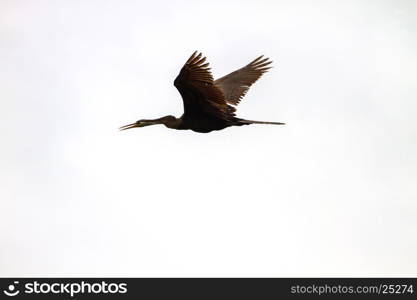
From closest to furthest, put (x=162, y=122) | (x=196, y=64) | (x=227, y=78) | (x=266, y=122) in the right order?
(x=196, y=64) → (x=266, y=122) → (x=162, y=122) → (x=227, y=78)

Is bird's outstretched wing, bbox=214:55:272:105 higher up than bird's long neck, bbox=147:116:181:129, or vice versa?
bird's outstretched wing, bbox=214:55:272:105

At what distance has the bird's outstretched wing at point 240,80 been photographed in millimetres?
24234

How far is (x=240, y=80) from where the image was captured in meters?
25.1

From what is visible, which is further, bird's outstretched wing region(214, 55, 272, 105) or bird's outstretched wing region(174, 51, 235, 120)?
bird's outstretched wing region(214, 55, 272, 105)

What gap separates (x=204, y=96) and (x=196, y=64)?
1.34 m

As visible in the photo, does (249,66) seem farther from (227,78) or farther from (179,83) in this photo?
(179,83)

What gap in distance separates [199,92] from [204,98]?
302mm

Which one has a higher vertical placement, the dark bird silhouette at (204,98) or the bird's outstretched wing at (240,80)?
the bird's outstretched wing at (240,80)

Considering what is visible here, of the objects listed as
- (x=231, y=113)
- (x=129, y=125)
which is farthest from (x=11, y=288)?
(x=231, y=113)

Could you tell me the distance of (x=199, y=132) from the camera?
22672 mm

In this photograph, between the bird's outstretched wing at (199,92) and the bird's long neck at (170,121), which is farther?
the bird's long neck at (170,121)

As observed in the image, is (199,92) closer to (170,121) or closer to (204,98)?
(204,98)

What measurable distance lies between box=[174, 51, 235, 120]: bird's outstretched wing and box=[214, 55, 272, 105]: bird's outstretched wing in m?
1.93

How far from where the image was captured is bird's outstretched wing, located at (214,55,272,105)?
2423cm
